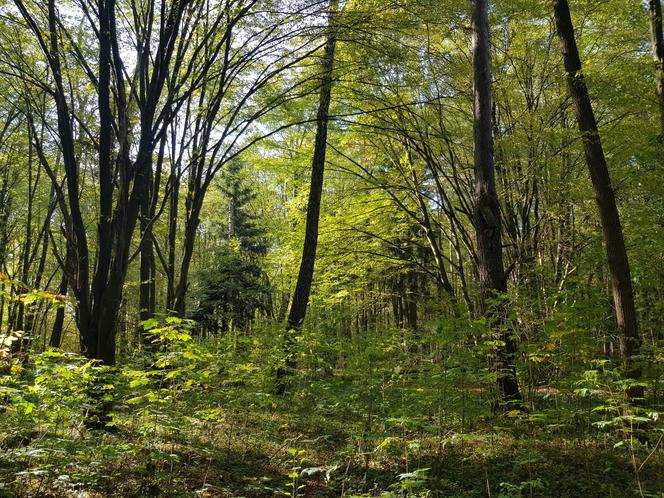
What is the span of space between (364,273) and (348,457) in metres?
9.30

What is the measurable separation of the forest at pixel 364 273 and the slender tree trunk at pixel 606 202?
1.5 inches

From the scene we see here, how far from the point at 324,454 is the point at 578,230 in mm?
9724

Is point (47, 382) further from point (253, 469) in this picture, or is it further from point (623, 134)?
point (623, 134)

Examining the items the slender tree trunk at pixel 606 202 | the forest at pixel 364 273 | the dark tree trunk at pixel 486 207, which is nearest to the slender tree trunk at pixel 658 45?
the forest at pixel 364 273

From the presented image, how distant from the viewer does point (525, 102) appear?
11.0 metres

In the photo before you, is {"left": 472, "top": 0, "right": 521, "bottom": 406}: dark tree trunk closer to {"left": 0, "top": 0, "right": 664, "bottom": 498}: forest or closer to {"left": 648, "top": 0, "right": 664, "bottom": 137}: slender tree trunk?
{"left": 0, "top": 0, "right": 664, "bottom": 498}: forest

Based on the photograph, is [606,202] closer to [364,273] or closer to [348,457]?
[348,457]

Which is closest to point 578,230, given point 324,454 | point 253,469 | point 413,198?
point 413,198

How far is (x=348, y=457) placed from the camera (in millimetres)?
5098

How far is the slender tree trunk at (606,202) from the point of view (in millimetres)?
5910

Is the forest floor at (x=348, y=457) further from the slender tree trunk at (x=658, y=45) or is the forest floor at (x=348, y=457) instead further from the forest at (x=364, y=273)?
the slender tree trunk at (x=658, y=45)

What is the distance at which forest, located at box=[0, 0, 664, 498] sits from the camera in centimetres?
407

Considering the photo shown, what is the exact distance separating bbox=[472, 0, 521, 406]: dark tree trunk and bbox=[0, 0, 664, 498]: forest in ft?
0.12

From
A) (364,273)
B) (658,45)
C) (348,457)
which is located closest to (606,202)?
(658,45)
